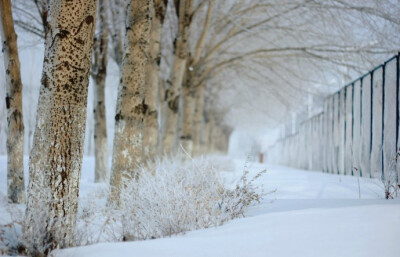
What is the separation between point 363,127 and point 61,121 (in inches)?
293

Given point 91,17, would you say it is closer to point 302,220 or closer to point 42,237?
point 42,237

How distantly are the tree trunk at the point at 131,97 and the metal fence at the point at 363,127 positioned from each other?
124 inches

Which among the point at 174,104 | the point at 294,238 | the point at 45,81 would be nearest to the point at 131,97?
the point at 45,81

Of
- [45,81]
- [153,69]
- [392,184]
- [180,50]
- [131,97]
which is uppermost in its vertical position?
[180,50]

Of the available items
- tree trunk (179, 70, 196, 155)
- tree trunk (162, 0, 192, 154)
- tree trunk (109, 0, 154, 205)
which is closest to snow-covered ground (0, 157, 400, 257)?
tree trunk (109, 0, 154, 205)

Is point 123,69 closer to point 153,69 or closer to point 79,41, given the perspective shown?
point 153,69

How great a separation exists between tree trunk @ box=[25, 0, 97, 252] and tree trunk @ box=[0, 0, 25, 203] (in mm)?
3354

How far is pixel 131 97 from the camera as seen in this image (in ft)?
19.7

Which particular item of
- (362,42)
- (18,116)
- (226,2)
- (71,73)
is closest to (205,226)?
(71,73)

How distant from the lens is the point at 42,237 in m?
3.23

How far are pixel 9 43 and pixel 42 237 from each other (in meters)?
4.47

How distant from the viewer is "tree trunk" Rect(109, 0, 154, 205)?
5.98m

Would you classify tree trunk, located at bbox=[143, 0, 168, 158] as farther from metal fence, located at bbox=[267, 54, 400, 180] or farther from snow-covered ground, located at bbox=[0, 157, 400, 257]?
snow-covered ground, located at bbox=[0, 157, 400, 257]

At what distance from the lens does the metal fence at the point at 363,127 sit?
7.27 m
